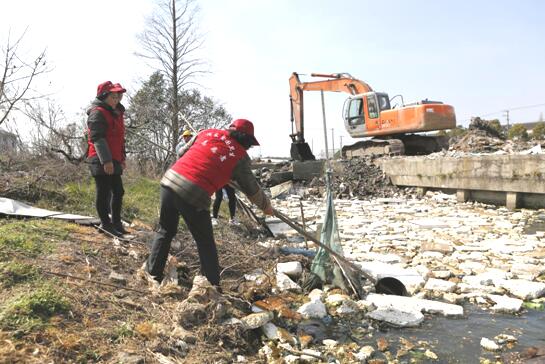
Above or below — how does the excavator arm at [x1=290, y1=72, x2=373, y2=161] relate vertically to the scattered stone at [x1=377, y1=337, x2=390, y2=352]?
above

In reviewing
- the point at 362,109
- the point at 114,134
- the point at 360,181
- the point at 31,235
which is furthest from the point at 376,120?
the point at 31,235

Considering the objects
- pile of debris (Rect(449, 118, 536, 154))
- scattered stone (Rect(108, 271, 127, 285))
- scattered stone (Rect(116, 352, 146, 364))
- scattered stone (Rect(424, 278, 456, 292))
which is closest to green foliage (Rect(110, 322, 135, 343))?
scattered stone (Rect(116, 352, 146, 364))

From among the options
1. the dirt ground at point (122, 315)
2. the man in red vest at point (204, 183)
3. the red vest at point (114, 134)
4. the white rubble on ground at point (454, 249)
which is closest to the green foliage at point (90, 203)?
the red vest at point (114, 134)

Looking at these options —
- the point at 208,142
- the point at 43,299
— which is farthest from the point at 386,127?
the point at 43,299

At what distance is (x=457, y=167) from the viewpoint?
11.0 metres

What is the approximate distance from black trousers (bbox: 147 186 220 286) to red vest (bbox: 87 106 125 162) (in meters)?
1.47

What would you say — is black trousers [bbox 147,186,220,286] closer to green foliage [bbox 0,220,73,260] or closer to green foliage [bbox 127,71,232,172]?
green foliage [bbox 0,220,73,260]

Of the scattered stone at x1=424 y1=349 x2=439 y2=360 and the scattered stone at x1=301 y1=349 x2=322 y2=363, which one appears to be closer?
the scattered stone at x1=301 y1=349 x2=322 y2=363

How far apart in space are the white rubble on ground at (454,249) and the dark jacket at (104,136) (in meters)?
3.01

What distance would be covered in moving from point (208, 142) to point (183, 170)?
0.29 meters

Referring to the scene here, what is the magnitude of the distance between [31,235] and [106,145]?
3.72ft

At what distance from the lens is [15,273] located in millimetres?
3156

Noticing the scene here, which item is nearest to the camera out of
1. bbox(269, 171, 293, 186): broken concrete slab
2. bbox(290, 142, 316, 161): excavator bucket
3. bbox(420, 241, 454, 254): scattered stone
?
bbox(420, 241, 454, 254): scattered stone

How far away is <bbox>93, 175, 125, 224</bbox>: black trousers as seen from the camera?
4621 mm
